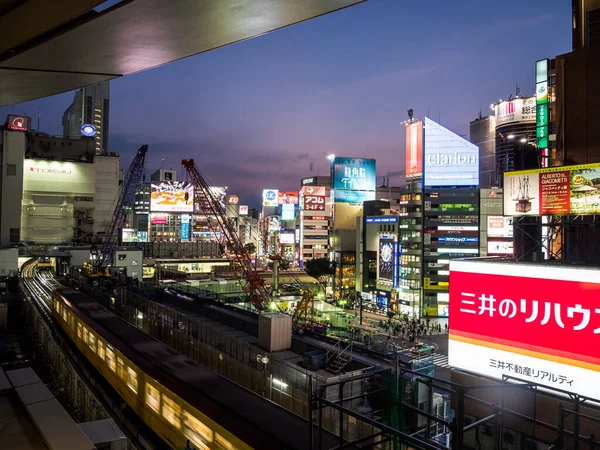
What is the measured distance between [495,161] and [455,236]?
117 m

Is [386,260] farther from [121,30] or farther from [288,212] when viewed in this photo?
[121,30]

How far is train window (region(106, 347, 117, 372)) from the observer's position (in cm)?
1516

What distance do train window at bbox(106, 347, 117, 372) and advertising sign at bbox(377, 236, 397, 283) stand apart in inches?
1595

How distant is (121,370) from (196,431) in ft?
18.2

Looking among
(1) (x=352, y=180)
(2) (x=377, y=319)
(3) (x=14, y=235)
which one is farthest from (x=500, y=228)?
(3) (x=14, y=235)

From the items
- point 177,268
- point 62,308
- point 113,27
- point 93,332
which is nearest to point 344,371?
point 93,332

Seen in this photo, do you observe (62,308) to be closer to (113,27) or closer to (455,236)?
(113,27)

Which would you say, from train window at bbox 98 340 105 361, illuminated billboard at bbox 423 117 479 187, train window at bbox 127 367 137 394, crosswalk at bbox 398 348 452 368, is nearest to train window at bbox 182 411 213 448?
train window at bbox 127 367 137 394

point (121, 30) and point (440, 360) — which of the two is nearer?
point (121, 30)

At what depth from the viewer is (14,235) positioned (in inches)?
2047

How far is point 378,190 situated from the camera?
354 feet

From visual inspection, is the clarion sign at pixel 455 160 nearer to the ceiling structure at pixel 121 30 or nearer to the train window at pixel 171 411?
the train window at pixel 171 411

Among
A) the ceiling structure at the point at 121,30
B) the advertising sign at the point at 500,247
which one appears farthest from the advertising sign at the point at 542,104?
the advertising sign at the point at 500,247

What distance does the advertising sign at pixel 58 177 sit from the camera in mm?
55875
